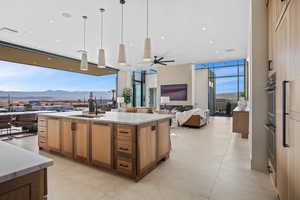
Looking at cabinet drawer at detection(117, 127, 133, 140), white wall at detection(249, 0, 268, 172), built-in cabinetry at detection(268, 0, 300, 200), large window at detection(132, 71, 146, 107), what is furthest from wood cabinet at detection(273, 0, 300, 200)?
large window at detection(132, 71, 146, 107)

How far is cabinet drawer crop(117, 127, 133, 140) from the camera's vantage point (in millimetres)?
2389

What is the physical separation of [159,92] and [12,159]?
32.0 feet

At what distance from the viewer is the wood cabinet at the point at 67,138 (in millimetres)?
3113

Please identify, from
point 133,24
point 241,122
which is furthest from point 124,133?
point 241,122

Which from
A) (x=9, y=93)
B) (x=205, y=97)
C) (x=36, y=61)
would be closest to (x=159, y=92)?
(x=205, y=97)

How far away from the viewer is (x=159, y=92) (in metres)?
10.5

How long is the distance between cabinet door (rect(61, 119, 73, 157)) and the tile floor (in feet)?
0.56

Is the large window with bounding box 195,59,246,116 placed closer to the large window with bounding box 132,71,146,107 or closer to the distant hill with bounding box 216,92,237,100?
the distant hill with bounding box 216,92,237,100

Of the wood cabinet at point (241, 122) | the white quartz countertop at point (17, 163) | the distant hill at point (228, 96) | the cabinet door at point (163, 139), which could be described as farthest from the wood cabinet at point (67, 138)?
the distant hill at point (228, 96)

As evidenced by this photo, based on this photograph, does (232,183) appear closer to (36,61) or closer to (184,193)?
(184,193)

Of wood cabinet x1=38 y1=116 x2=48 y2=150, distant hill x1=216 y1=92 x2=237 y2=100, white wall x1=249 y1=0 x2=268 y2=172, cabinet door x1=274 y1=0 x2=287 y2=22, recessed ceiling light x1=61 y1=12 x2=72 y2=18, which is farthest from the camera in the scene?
distant hill x1=216 y1=92 x2=237 y2=100

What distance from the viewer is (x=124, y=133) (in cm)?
244

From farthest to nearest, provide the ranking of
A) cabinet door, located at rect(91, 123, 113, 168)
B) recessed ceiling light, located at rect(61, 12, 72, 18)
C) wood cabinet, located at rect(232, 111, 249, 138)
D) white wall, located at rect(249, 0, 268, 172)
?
1. wood cabinet, located at rect(232, 111, 249, 138)
2. recessed ceiling light, located at rect(61, 12, 72, 18)
3. white wall, located at rect(249, 0, 268, 172)
4. cabinet door, located at rect(91, 123, 113, 168)

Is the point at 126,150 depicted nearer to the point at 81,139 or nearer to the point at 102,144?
the point at 102,144
